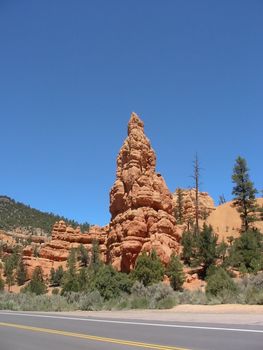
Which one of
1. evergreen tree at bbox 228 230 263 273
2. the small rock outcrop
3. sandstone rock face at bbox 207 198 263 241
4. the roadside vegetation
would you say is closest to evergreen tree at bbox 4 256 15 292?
the small rock outcrop

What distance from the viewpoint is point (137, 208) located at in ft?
166

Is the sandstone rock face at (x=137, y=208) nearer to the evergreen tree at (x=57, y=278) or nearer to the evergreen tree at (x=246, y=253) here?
the evergreen tree at (x=246, y=253)

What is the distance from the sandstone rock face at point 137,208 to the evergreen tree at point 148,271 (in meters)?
5.21

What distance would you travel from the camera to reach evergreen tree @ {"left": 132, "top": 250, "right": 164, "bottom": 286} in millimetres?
40225

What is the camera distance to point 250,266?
139 ft

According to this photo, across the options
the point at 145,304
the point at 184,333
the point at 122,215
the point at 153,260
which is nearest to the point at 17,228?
the point at 122,215

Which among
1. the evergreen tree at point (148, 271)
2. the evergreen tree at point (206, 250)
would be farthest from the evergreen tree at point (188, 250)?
the evergreen tree at point (148, 271)

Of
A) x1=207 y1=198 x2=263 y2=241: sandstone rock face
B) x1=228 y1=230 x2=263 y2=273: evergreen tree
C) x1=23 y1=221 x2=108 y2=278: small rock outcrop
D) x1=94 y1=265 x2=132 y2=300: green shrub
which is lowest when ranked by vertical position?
x1=94 y1=265 x2=132 y2=300: green shrub

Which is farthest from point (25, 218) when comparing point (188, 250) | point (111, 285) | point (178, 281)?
point (111, 285)

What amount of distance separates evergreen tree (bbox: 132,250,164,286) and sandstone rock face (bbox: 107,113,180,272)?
205 inches

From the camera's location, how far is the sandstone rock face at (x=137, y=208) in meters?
48.1

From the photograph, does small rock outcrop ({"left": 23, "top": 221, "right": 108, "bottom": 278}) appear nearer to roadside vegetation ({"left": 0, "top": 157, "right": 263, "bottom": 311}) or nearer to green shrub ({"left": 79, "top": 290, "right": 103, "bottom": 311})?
roadside vegetation ({"left": 0, "top": 157, "right": 263, "bottom": 311})

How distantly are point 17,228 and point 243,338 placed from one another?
134 m

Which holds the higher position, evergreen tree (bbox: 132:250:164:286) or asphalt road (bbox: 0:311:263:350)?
evergreen tree (bbox: 132:250:164:286)
